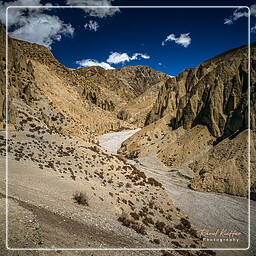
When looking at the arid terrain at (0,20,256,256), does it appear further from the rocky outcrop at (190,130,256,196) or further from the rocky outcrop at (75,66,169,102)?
the rocky outcrop at (75,66,169,102)

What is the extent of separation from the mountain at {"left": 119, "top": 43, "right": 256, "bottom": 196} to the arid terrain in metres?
0.13

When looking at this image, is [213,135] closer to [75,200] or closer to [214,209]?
[214,209]

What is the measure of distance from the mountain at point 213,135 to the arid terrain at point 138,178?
0.13 metres

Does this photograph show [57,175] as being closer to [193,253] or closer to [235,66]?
[193,253]

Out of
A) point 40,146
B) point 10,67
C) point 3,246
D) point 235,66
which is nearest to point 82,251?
point 3,246

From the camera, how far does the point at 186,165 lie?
26.0m

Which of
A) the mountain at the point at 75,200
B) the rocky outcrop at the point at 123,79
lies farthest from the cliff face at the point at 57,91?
the mountain at the point at 75,200

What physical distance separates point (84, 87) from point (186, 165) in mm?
64299

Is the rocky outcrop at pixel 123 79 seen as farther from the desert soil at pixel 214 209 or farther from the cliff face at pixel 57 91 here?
the desert soil at pixel 214 209

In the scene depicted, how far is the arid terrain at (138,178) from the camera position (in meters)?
8.02

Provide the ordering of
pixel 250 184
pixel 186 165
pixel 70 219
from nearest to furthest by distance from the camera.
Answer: pixel 70 219, pixel 250 184, pixel 186 165

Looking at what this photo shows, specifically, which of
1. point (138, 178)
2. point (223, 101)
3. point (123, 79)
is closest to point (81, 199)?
point (138, 178)

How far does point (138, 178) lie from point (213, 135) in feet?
47.1

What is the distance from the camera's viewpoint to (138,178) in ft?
68.6
